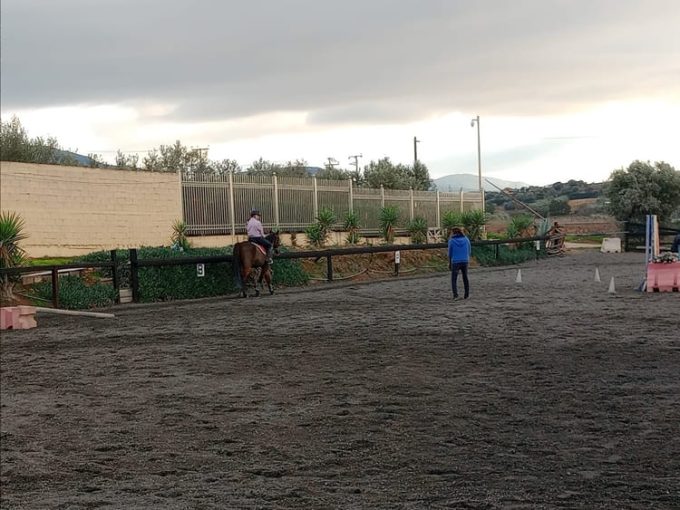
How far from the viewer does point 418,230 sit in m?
36.3

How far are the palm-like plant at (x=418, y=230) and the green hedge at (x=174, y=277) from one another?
14.7 meters

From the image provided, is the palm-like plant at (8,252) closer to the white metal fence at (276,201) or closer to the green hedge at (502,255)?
the white metal fence at (276,201)

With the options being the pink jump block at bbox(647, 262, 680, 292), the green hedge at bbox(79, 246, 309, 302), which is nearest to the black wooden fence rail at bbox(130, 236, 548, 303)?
the green hedge at bbox(79, 246, 309, 302)

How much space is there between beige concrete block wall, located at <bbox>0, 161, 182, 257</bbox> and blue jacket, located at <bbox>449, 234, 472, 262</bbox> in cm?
1296

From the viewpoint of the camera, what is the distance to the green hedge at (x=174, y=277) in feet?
65.9

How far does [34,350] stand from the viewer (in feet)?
40.2

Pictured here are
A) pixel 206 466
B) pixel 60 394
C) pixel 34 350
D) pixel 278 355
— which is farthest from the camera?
pixel 34 350

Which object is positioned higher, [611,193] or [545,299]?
[611,193]

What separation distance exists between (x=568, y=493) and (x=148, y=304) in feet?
52.1

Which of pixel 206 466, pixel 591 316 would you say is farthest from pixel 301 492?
pixel 591 316

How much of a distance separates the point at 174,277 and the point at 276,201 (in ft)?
36.6

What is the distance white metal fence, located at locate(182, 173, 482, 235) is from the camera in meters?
29.1

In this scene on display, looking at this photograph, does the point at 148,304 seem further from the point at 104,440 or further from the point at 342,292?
the point at 104,440

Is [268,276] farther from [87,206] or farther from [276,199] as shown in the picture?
[276,199]
